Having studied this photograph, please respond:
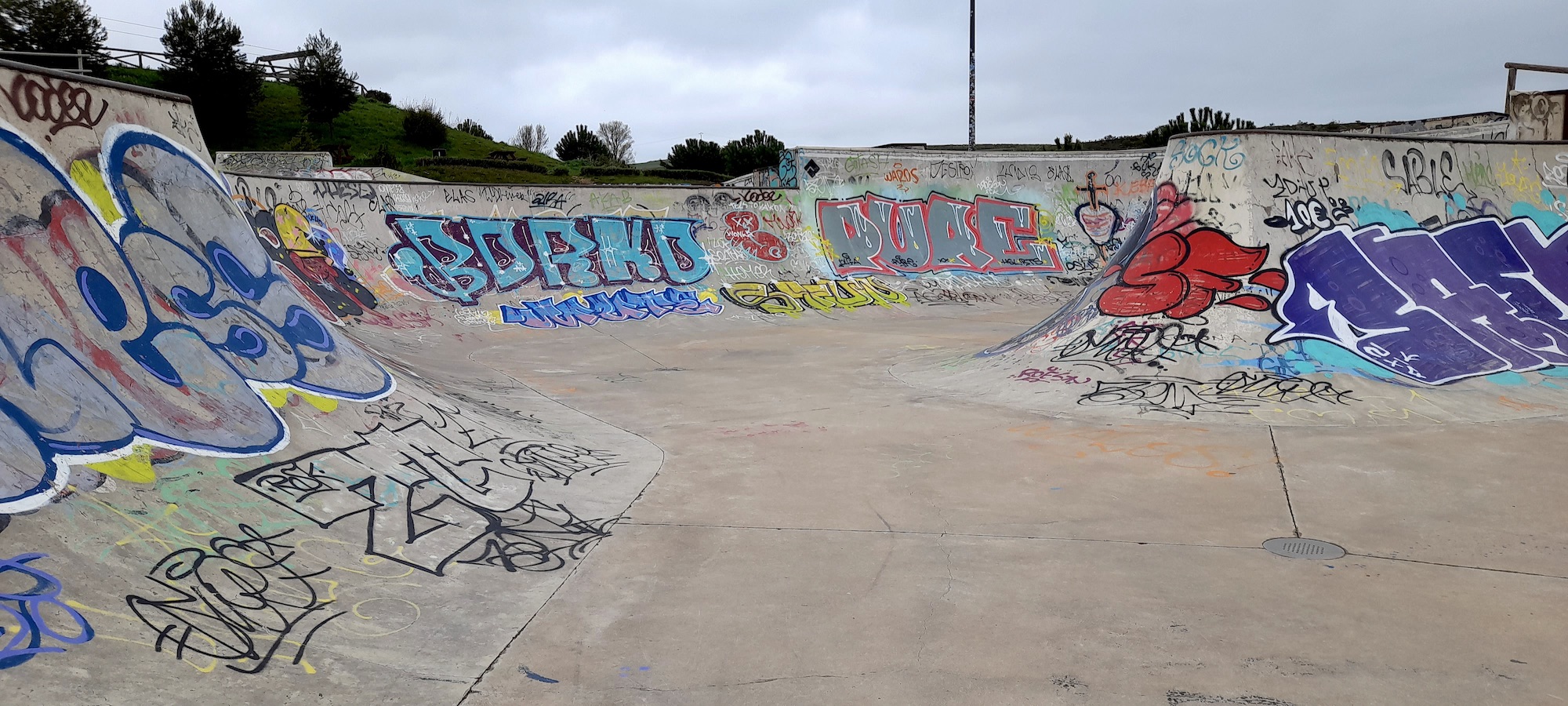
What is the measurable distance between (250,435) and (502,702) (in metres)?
2.69

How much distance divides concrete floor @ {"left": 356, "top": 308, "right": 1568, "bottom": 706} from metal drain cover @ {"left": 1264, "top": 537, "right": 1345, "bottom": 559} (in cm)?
10

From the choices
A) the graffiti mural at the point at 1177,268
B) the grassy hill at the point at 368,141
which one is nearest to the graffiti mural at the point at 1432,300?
the graffiti mural at the point at 1177,268

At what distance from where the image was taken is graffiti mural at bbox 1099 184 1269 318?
11.2 meters

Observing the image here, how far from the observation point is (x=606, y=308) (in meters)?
19.8

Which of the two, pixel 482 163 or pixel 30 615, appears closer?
pixel 30 615

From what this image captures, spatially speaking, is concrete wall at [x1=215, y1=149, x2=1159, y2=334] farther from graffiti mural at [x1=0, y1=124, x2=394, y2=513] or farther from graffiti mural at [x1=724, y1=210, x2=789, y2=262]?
graffiti mural at [x1=0, y1=124, x2=394, y2=513]

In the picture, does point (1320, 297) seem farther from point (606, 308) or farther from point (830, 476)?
point (606, 308)

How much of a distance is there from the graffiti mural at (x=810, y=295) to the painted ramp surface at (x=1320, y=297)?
29.5 feet

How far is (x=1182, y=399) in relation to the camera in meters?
9.97

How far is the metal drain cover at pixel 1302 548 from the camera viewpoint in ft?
18.8

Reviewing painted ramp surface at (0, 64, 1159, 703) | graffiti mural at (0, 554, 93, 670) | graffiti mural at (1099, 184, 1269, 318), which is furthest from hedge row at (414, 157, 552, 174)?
graffiti mural at (0, 554, 93, 670)

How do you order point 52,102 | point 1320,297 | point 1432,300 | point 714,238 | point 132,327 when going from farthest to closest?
1. point 714,238
2. point 1432,300
3. point 1320,297
4. point 52,102
5. point 132,327

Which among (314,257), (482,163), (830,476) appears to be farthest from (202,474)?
(482,163)

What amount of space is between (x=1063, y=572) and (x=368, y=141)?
57009 millimetres
